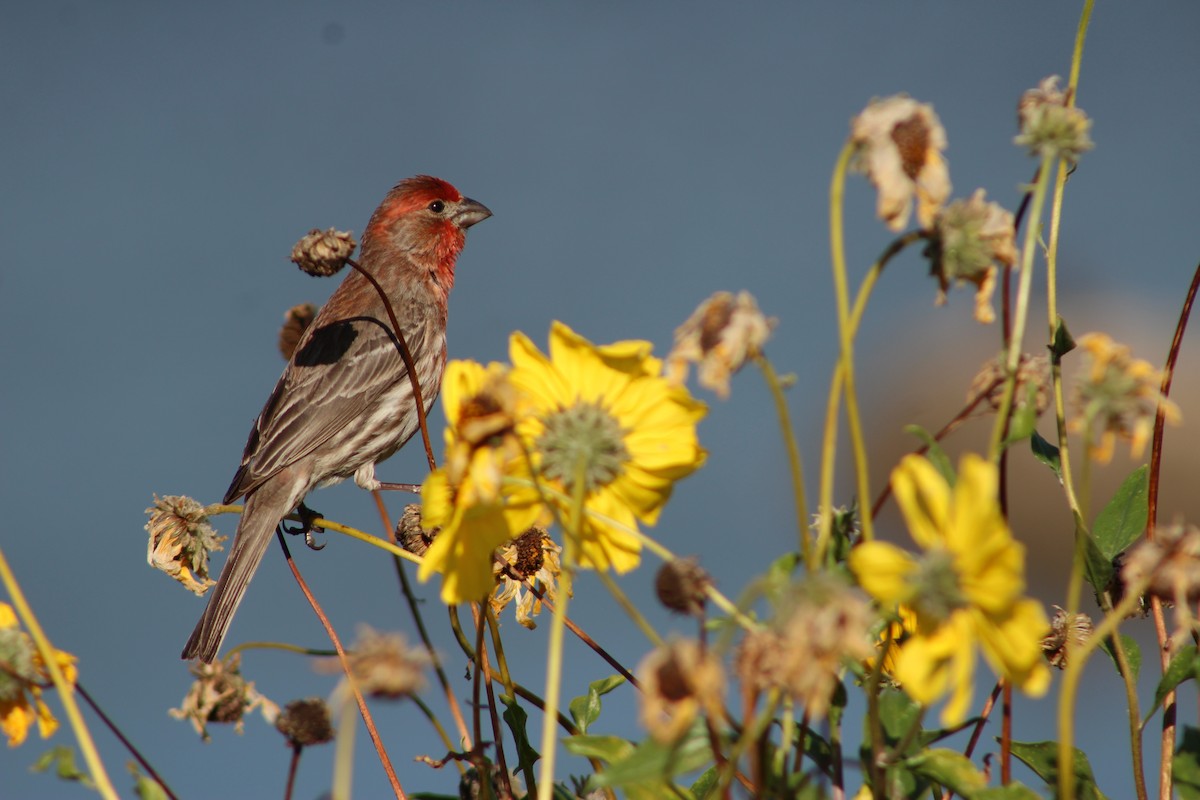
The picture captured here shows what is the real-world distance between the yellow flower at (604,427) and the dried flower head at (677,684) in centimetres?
37

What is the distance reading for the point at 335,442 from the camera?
4934mm

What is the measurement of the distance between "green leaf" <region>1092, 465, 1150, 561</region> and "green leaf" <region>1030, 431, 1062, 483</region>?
0.09m

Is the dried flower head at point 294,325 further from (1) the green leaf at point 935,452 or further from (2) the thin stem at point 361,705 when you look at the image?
(1) the green leaf at point 935,452

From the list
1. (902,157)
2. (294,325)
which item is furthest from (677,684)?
(294,325)

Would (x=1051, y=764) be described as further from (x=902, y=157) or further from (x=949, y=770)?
(x=902, y=157)

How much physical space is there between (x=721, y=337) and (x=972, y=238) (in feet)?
0.88

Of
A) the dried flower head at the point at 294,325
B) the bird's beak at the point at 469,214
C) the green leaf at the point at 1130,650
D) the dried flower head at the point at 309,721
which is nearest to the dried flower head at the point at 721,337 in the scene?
the dried flower head at the point at 309,721

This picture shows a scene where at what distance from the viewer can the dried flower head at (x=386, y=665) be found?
910 millimetres

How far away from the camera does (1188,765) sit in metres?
1.18

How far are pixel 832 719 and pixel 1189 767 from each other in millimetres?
365

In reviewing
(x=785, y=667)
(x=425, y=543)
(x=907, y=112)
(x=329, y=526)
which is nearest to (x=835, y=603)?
(x=785, y=667)

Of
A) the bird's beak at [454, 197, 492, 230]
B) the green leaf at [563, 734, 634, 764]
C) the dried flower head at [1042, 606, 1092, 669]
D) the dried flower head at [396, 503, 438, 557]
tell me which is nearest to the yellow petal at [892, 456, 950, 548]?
the green leaf at [563, 734, 634, 764]

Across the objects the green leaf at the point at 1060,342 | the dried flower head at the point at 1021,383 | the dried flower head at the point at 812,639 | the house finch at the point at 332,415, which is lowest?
the dried flower head at the point at 812,639

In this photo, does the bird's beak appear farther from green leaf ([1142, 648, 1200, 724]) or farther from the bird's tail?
green leaf ([1142, 648, 1200, 724])
